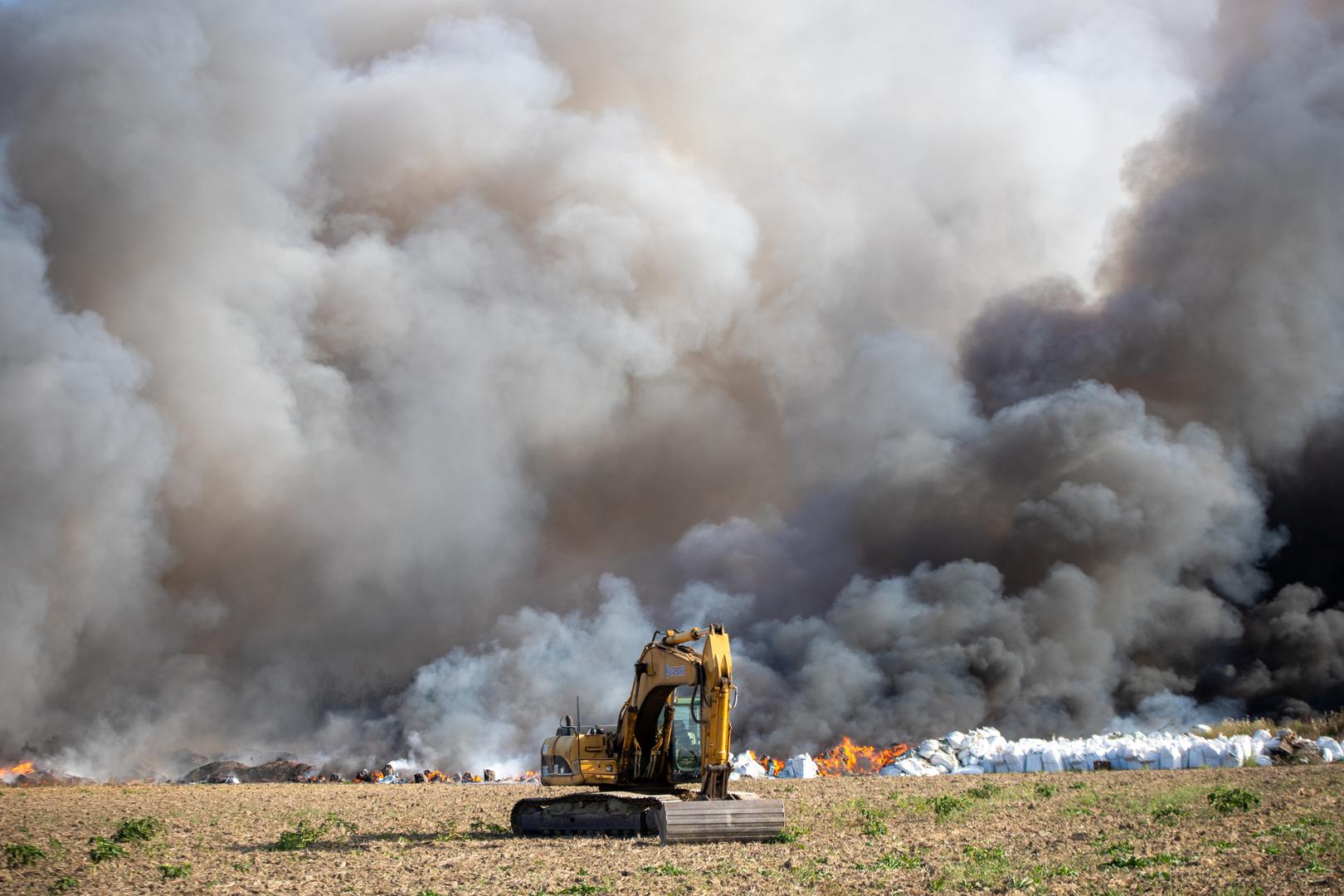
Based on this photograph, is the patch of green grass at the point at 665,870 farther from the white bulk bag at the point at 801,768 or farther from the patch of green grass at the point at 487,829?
the white bulk bag at the point at 801,768

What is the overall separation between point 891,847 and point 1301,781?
18320 millimetres

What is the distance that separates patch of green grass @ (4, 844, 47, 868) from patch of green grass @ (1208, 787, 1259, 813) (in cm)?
2446

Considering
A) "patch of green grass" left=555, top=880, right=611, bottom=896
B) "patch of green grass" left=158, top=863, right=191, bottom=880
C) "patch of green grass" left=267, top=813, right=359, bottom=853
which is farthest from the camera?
"patch of green grass" left=267, top=813, right=359, bottom=853

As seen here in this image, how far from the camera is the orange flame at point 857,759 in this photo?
199ft

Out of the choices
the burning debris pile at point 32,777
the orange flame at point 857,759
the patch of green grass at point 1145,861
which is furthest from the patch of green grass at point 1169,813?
the burning debris pile at point 32,777

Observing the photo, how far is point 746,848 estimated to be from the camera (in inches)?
893

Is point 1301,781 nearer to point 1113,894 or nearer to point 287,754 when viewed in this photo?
point 1113,894

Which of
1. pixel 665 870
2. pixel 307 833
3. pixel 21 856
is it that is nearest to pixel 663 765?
pixel 307 833

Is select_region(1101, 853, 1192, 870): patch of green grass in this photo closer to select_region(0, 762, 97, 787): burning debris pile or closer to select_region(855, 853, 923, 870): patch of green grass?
select_region(855, 853, 923, 870): patch of green grass

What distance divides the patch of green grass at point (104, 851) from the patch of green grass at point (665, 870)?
10502mm

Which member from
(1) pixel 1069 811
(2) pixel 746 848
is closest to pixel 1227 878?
(2) pixel 746 848

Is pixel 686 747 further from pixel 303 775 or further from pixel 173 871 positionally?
pixel 303 775

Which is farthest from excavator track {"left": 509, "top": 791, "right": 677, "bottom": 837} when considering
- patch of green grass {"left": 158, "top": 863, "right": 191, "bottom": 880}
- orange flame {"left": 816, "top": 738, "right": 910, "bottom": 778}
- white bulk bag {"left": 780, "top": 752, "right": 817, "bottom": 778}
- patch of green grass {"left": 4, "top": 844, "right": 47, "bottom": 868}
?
orange flame {"left": 816, "top": 738, "right": 910, "bottom": 778}

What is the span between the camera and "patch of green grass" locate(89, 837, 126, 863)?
2189 cm
